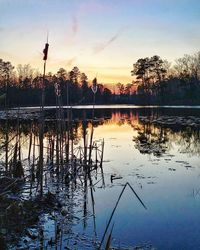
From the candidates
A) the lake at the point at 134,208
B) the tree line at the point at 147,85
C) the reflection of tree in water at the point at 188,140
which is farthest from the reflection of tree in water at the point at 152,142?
the tree line at the point at 147,85

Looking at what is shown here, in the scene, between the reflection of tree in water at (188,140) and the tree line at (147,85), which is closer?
the reflection of tree in water at (188,140)

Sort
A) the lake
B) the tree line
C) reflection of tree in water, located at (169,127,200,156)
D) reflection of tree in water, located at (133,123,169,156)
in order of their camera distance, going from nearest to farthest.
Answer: the lake → reflection of tree in water, located at (169,127,200,156) → reflection of tree in water, located at (133,123,169,156) → the tree line

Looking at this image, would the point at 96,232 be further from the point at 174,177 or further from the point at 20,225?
the point at 174,177

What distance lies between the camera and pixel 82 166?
1173 centimetres

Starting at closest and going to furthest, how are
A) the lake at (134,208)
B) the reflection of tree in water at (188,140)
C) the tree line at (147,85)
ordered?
the lake at (134,208) < the reflection of tree in water at (188,140) < the tree line at (147,85)

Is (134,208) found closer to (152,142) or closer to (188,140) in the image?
(152,142)

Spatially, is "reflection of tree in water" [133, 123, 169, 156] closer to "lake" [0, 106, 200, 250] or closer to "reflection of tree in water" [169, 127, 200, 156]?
"reflection of tree in water" [169, 127, 200, 156]

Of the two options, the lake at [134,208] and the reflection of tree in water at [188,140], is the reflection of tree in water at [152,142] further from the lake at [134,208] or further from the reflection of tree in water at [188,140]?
the lake at [134,208]

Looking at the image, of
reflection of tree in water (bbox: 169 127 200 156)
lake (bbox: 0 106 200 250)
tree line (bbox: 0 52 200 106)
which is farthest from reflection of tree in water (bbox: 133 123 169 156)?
tree line (bbox: 0 52 200 106)

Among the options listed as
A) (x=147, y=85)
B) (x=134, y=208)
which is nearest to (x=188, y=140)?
(x=134, y=208)

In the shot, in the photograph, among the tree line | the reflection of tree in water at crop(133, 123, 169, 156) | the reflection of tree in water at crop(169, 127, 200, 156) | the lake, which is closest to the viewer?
the lake

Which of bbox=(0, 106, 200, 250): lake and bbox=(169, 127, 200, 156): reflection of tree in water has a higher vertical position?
bbox=(169, 127, 200, 156): reflection of tree in water

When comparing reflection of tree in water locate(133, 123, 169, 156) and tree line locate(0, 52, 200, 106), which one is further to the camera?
tree line locate(0, 52, 200, 106)

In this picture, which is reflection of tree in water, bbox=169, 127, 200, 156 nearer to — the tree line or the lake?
the lake
